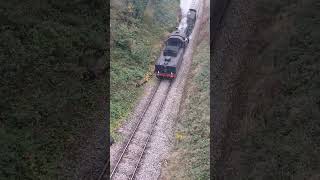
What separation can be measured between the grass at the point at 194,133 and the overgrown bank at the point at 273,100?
741mm

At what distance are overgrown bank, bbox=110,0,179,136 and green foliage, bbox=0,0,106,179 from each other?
6.99 feet

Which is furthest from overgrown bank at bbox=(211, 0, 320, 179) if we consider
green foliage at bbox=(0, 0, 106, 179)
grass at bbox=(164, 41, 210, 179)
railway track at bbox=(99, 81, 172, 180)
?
green foliage at bbox=(0, 0, 106, 179)

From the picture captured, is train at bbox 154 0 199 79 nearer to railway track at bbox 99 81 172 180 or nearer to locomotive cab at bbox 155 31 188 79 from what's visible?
locomotive cab at bbox 155 31 188 79

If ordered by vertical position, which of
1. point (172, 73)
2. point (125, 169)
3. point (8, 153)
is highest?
point (172, 73)

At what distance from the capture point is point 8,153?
55.2ft

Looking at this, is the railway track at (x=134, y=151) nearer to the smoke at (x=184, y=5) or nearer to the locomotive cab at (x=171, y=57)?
the locomotive cab at (x=171, y=57)

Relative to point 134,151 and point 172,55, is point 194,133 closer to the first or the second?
point 134,151

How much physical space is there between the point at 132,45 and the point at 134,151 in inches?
442

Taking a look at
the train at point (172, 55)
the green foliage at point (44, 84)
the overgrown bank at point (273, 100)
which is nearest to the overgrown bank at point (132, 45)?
the train at point (172, 55)

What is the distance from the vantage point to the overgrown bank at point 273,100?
16.2 meters

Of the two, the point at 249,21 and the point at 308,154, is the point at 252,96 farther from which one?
the point at 249,21

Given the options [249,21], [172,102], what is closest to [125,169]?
[172,102]

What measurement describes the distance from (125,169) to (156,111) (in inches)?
238

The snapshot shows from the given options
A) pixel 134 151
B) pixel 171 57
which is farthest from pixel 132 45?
pixel 134 151
